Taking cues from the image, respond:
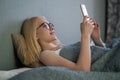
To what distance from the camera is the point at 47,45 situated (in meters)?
1.59

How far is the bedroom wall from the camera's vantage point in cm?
146

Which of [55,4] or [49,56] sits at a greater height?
[55,4]

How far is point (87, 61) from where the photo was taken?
135cm

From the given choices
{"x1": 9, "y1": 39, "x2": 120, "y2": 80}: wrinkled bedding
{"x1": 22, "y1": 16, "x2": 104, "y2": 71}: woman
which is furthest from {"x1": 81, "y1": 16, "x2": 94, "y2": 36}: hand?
{"x1": 9, "y1": 39, "x2": 120, "y2": 80}: wrinkled bedding

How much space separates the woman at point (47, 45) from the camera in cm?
137

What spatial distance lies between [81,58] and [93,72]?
0.60 feet

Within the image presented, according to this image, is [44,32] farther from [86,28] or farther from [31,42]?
[86,28]

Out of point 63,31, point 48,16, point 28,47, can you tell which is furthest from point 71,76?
point 63,31

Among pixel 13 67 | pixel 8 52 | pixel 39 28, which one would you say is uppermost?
pixel 39 28

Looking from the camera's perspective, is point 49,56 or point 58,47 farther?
point 58,47

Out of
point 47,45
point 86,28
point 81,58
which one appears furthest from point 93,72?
point 47,45

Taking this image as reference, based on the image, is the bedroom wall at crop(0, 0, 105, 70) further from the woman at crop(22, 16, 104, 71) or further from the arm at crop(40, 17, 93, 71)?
the arm at crop(40, 17, 93, 71)

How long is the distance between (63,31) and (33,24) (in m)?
0.52

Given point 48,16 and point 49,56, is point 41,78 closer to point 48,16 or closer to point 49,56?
point 49,56
